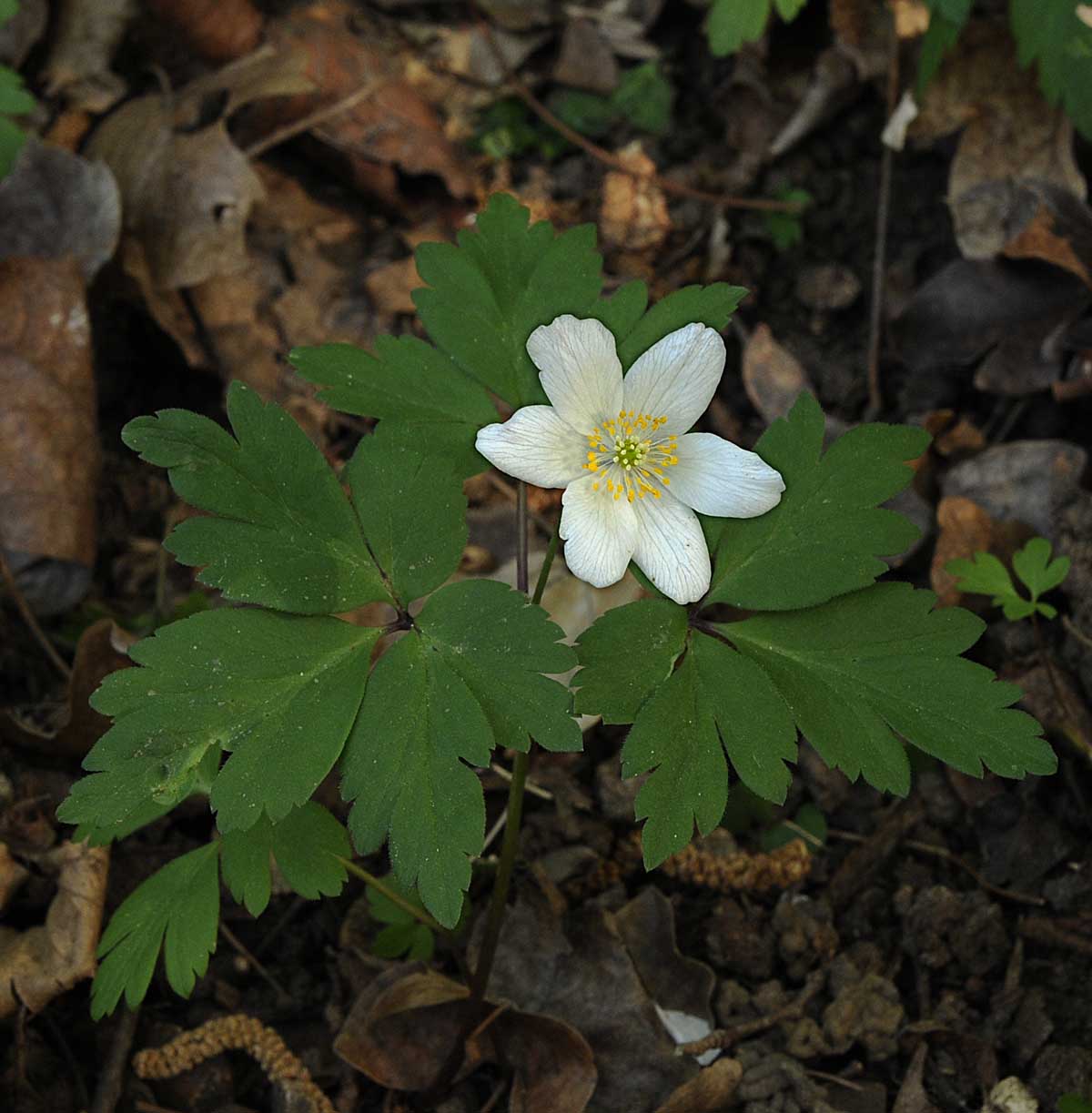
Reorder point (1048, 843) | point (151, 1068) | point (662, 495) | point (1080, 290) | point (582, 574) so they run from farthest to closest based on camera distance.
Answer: point (1080, 290), point (1048, 843), point (151, 1068), point (662, 495), point (582, 574)

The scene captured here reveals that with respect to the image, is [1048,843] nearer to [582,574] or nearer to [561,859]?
[561,859]

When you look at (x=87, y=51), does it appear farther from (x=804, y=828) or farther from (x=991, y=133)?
(x=804, y=828)

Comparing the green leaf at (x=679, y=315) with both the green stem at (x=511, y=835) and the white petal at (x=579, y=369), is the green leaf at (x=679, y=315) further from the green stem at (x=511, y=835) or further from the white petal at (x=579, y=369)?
the green stem at (x=511, y=835)

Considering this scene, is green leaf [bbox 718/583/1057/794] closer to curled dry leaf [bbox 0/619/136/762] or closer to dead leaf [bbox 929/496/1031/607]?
dead leaf [bbox 929/496/1031/607]

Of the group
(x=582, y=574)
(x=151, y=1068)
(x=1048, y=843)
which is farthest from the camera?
(x=1048, y=843)

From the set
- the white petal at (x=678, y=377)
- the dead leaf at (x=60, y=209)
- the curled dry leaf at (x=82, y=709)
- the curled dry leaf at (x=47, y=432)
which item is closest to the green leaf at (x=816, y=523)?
the white petal at (x=678, y=377)

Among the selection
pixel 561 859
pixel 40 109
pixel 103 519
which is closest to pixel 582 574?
pixel 561 859

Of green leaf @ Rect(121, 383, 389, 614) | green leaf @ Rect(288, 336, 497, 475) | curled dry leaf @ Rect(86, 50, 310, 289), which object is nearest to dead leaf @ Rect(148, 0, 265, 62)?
curled dry leaf @ Rect(86, 50, 310, 289)
